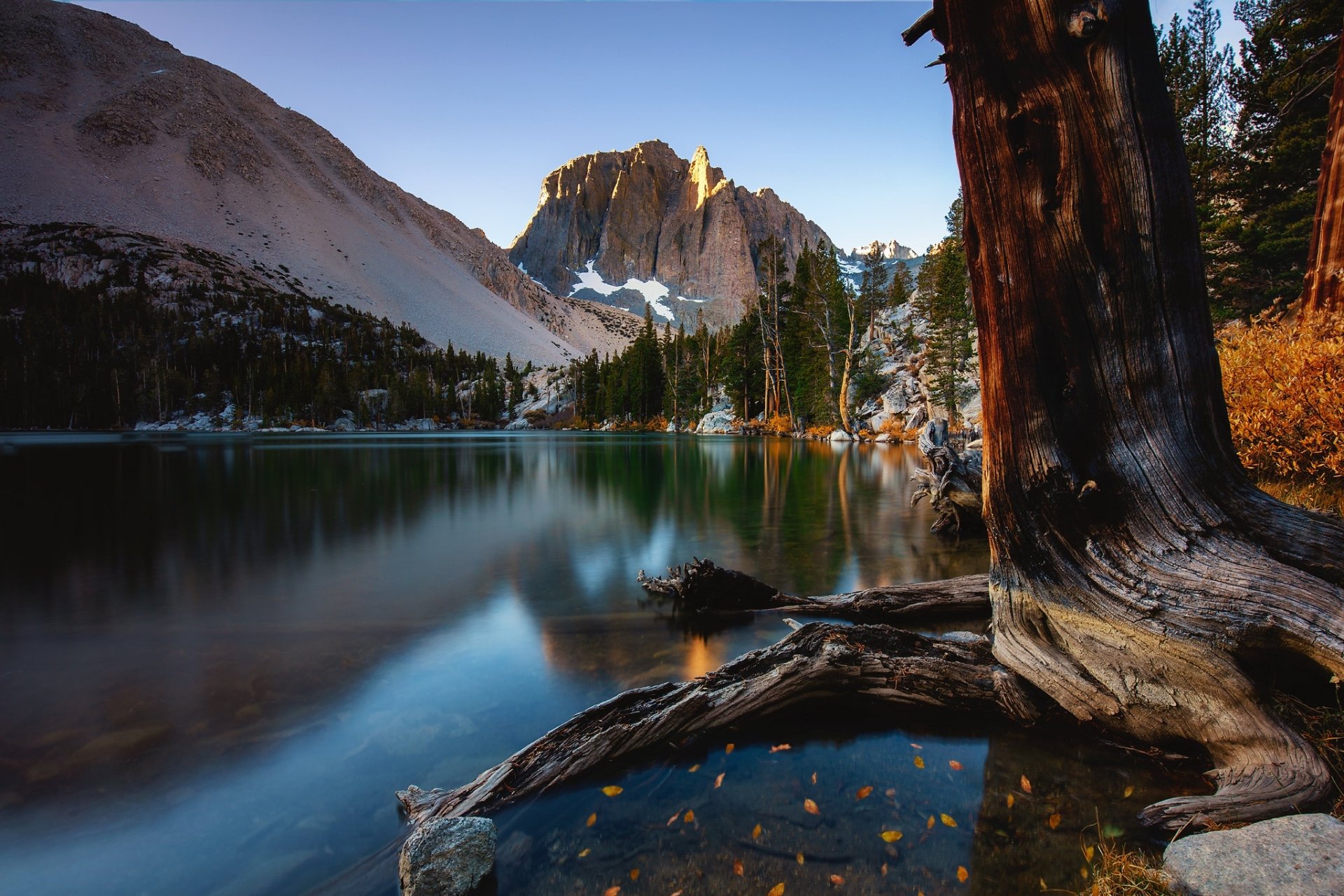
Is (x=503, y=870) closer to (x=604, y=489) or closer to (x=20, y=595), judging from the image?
(x=20, y=595)

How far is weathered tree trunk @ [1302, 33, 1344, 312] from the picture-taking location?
7453 millimetres

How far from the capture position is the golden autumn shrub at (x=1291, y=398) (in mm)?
6059

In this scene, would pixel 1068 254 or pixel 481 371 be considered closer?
pixel 1068 254

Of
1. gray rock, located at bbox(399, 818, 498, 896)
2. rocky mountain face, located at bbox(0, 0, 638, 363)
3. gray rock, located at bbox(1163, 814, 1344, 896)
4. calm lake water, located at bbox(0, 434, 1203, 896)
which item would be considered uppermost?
rocky mountain face, located at bbox(0, 0, 638, 363)

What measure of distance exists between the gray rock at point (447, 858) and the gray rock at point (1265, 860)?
267cm

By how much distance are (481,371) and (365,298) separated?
130 feet

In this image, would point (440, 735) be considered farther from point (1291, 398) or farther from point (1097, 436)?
point (1291, 398)

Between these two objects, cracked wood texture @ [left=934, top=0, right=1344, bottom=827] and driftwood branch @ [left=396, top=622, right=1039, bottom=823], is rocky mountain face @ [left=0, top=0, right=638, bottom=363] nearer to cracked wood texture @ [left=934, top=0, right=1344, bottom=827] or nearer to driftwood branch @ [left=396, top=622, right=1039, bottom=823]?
driftwood branch @ [left=396, top=622, right=1039, bottom=823]

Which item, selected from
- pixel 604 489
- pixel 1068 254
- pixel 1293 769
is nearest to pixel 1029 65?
pixel 1068 254

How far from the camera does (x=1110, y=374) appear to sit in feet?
10.5

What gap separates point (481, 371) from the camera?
113m

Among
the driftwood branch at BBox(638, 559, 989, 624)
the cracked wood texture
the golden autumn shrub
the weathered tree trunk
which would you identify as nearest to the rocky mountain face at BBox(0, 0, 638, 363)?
the driftwood branch at BBox(638, 559, 989, 624)

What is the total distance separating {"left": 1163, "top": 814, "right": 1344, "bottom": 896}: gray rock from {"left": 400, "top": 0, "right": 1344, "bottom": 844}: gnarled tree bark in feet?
2.79

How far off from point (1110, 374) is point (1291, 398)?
5.80 m
